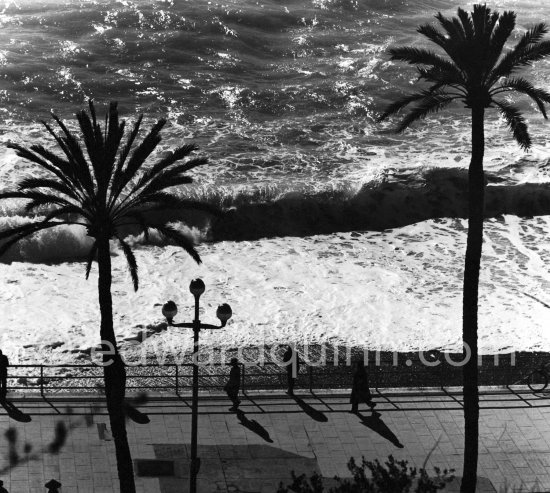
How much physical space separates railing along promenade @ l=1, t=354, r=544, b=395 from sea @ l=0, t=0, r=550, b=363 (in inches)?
66.5

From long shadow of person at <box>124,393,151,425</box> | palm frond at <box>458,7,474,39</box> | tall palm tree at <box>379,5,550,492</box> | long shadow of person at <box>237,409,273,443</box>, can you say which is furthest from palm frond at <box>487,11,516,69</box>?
long shadow of person at <box>124,393,151,425</box>

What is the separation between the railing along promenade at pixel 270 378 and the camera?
2791 cm

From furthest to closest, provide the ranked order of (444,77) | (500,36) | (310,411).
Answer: (310,411)
(444,77)
(500,36)

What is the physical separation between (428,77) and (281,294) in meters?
15.1

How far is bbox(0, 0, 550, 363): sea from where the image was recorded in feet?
112

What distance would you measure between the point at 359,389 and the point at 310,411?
121cm

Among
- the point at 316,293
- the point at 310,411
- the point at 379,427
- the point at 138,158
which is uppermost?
the point at 138,158

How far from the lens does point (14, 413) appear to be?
81.4 ft

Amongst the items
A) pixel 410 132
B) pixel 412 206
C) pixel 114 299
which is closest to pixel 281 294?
pixel 114 299

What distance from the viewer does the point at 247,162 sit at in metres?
49.4

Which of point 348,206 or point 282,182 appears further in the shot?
point 282,182

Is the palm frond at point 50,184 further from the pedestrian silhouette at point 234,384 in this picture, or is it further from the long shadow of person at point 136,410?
the pedestrian silhouette at point 234,384

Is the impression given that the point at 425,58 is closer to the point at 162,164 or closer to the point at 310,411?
the point at 162,164

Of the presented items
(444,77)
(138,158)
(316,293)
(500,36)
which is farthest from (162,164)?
(316,293)
